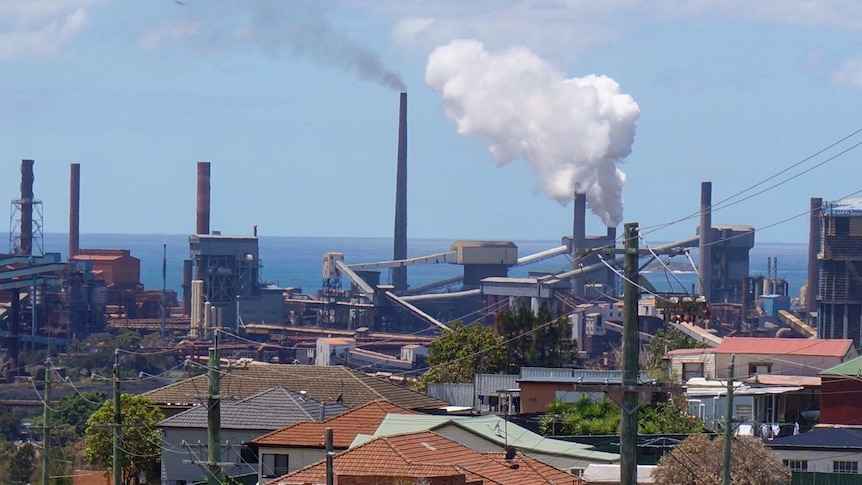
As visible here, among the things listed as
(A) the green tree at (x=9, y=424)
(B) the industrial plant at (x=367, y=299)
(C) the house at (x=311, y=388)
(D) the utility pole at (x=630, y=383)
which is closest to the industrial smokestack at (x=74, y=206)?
(B) the industrial plant at (x=367, y=299)

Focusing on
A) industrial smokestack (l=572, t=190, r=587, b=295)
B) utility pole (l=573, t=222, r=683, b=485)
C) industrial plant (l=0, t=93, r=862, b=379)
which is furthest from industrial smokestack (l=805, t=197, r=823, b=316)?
utility pole (l=573, t=222, r=683, b=485)

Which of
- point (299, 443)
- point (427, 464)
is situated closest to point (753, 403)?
point (299, 443)

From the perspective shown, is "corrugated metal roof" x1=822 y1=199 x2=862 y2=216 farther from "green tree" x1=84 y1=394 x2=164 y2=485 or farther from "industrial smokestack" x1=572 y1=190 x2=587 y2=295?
"green tree" x1=84 y1=394 x2=164 y2=485

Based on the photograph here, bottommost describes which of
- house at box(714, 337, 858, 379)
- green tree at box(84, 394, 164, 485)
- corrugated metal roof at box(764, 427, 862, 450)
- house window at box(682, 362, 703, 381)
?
green tree at box(84, 394, 164, 485)

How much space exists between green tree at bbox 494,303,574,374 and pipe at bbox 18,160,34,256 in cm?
8427

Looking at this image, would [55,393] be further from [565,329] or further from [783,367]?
[783,367]

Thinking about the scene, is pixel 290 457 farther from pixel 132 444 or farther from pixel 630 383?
pixel 630 383

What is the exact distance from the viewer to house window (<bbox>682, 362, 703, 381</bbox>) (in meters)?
58.1

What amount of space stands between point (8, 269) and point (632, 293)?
4236 inches

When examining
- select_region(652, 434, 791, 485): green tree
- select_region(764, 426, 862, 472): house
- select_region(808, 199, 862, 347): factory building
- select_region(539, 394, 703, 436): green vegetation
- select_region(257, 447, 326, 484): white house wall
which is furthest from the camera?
select_region(808, 199, 862, 347): factory building

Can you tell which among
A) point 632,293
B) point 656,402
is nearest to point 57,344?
point 656,402

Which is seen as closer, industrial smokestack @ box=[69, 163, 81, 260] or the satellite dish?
the satellite dish

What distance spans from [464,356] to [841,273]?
53.6m

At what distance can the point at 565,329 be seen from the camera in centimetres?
7169
